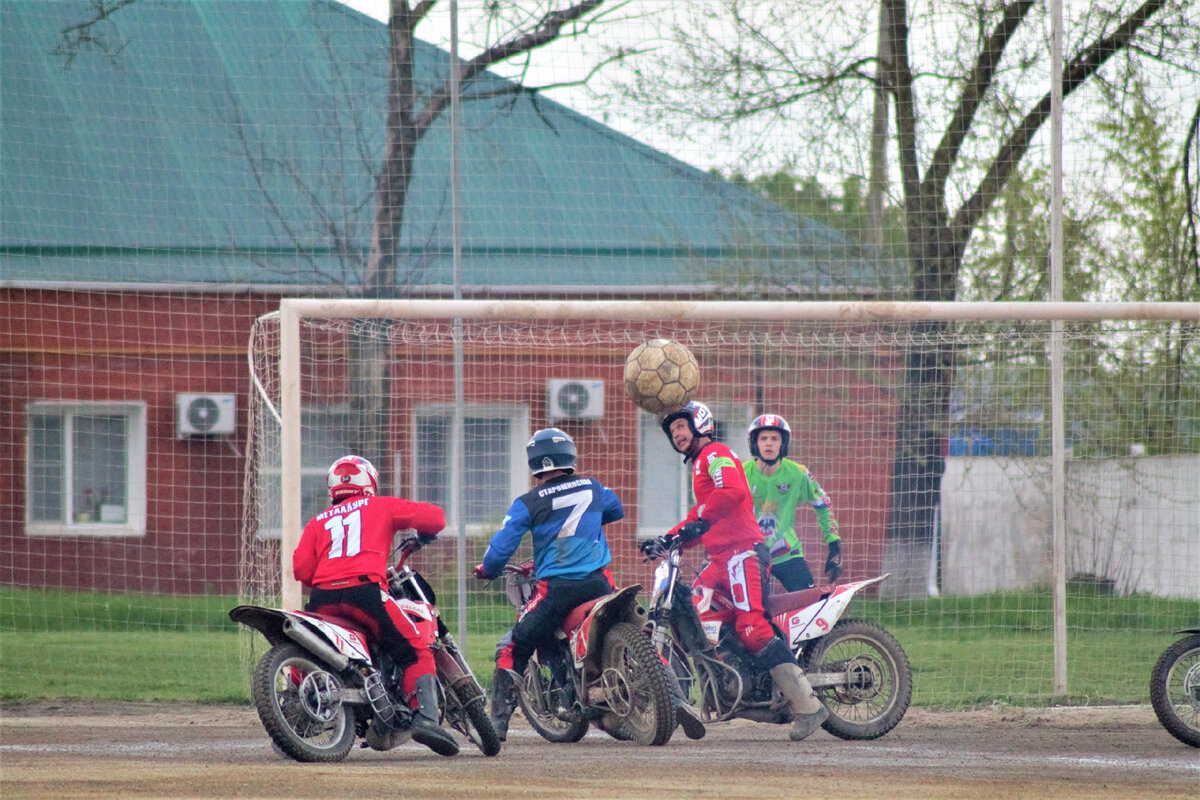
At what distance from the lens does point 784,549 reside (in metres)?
9.09

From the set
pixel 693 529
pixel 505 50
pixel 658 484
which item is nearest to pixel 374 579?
pixel 693 529

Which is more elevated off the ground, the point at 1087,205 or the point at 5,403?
the point at 1087,205

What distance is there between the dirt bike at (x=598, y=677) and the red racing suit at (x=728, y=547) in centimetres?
67

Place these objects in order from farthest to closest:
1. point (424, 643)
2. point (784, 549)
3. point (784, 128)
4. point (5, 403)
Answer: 1. point (5, 403)
2. point (784, 128)
3. point (784, 549)
4. point (424, 643)

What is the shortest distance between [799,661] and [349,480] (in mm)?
2746

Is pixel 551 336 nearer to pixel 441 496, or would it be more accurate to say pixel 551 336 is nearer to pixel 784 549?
pixel 441 496

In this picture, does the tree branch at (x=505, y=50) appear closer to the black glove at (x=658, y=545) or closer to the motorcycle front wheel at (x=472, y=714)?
the black glove at (x=658, y=545)

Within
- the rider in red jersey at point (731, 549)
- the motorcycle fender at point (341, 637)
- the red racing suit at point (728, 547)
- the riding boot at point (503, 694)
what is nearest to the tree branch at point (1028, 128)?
the rider in red jersey at point (731, 549)

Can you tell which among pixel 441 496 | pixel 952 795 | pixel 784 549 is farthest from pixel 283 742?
pixel 441 496

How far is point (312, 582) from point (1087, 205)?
7372 millimetres

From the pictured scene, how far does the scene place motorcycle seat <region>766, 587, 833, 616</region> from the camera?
306 inches

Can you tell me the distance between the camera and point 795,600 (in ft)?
25.6

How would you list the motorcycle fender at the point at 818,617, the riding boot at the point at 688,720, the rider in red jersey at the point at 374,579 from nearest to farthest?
the rider in red jersey at the point at 374,579 → the riding boot at the point at 688,720 → the motorcycle fender at the point at 818,617

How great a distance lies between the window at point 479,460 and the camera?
452 inches
